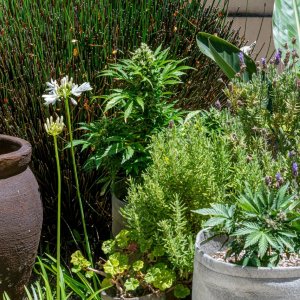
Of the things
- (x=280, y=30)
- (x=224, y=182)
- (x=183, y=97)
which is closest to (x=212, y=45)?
(x=183, y=97)

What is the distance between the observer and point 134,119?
3488 mm

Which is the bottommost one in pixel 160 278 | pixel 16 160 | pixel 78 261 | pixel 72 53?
pixel 78 261

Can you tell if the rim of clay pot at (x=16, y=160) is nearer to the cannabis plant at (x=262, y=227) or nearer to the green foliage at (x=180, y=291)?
the green foliage at (x=180, y=291)

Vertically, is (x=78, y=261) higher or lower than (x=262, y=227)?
lower

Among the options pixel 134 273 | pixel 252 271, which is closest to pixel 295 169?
pixel 252 271

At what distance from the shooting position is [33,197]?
3.36 m

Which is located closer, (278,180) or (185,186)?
(278,180)

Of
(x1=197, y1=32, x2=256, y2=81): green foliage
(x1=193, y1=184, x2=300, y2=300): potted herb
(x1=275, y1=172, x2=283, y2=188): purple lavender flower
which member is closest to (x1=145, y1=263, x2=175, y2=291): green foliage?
(x1=193, y1=184, x2=300, y2=300): potted herb

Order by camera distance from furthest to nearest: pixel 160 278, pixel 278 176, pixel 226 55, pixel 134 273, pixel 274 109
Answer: pixel 226 55 → pixel 274 109 → pixel 134 273 → pixel 160 278 → pixel 278 176

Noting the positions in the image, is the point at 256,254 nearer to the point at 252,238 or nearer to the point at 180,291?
the point at 252,238

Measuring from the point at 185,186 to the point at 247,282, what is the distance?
2.24 feet

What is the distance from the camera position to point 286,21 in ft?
14.8

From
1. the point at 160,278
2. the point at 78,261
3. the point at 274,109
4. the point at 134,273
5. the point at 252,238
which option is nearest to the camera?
the point at 252,238

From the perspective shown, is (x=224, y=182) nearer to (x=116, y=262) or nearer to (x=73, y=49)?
(x=116, y=262)
